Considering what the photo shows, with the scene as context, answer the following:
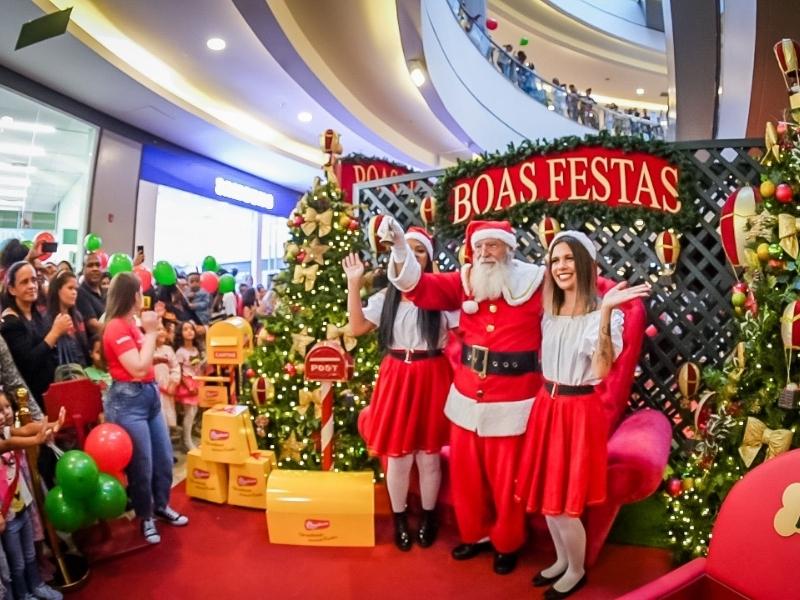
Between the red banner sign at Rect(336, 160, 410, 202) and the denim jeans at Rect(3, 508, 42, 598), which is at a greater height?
the red banner sign at Rect(336, 160, 410, 202)

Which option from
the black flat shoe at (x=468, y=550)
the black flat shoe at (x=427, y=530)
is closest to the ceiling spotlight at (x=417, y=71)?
the black flat shoe at (x=427, y=530)

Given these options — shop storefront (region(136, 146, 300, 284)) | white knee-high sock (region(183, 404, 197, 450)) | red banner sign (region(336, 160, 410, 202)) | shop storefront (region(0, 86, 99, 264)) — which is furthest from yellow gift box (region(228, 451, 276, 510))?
shop storefront (region(0, 86, 99, 264))

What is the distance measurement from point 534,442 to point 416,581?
87 centimetres

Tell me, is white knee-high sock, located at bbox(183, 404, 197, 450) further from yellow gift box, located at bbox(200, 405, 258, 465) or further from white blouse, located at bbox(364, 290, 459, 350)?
white blouse, located at bbox(364, 290, 459, 350)

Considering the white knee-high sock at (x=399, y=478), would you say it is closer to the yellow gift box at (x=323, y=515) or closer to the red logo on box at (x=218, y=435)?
the yellow gift box at (x=323, y=515)

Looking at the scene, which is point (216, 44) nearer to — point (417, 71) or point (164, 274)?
point (417, 71)

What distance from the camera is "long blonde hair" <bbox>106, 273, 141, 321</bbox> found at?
2.90 meters

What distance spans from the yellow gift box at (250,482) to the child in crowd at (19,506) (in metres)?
1.14

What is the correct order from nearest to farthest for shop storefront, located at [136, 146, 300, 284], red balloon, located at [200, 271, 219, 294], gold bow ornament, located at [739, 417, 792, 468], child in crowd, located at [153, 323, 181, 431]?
gold bow ornament, located at [739, 417, 792, 468]
child in crowd, located at [153, 323, 181, 431]
red balloon, located at [200, 271, 219, 294]
shop storefront, located at [136, 146, 300, 284]

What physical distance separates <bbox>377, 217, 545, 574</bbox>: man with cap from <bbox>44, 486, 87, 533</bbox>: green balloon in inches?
65.9

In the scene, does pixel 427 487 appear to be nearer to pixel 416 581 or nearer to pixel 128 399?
pixel 416 581

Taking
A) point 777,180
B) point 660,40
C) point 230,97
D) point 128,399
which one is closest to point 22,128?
point 230,97

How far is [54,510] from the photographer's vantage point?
8.28 feet

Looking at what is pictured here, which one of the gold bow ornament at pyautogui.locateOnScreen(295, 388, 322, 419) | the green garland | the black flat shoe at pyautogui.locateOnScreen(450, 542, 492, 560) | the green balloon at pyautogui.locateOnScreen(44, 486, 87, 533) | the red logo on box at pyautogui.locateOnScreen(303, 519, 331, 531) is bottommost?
the black flat shoe at pyautogui.locateOnScreen(450, 542, 492, 560)
